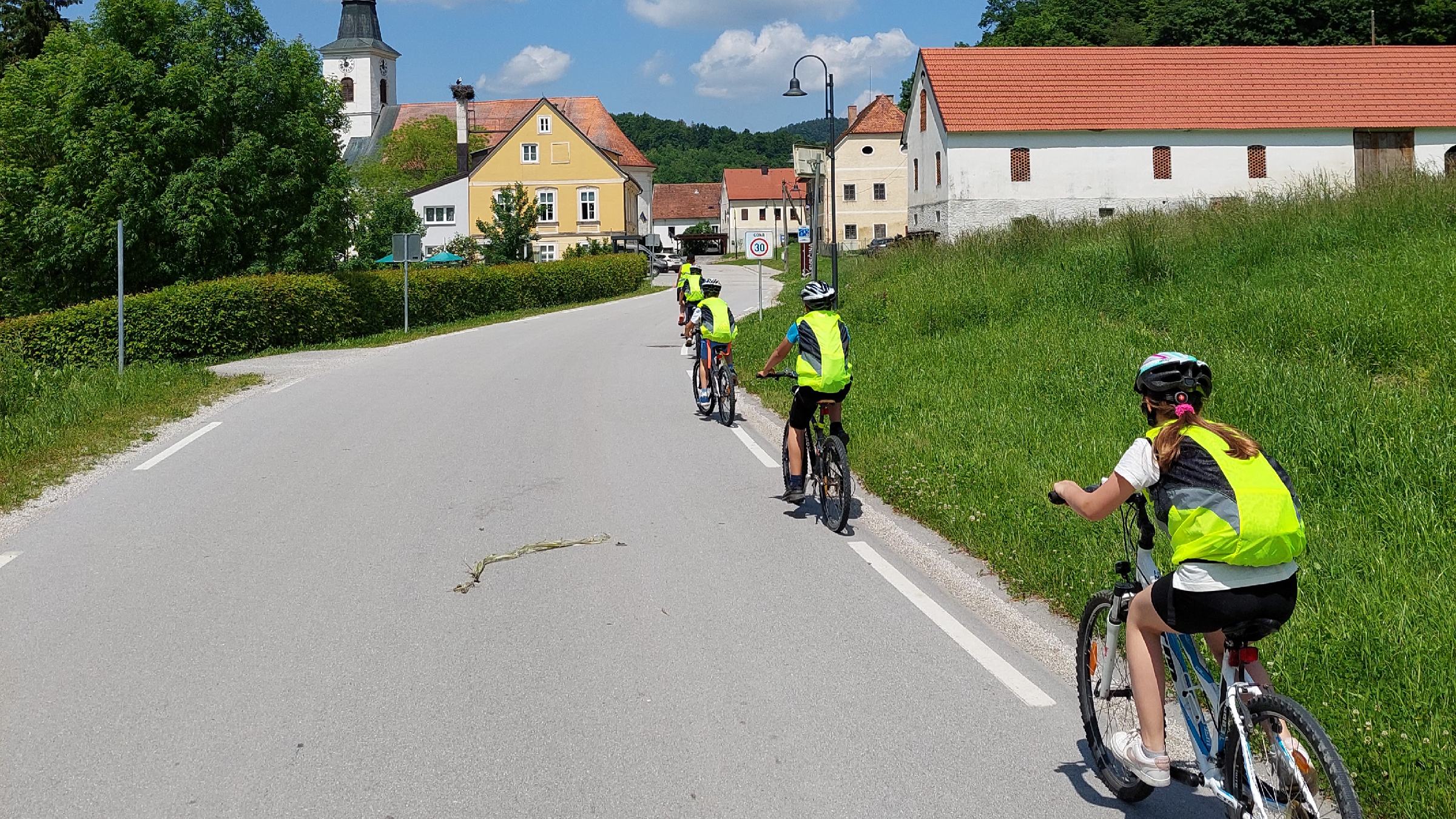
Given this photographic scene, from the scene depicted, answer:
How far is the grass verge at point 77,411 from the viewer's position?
11.2 meters

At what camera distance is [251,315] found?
25.4 meters

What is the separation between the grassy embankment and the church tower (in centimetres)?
9049

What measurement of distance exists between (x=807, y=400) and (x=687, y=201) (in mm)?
136774

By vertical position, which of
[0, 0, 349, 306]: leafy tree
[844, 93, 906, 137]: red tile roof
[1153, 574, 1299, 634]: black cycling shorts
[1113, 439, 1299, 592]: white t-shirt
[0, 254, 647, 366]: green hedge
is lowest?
[1153, 574, 1299, 634]: black cycling shorts

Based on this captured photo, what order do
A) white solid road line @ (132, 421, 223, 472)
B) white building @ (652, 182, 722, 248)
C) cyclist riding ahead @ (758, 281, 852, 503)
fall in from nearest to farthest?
cyclist riding ahead @ (758, 281, 852, 503)
white solid road line @ (132, 421, 223, 472)
white building @ (652, 182, 722, 248)

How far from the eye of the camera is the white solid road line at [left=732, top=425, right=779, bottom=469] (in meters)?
11.7

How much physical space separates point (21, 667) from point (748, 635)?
3.33m

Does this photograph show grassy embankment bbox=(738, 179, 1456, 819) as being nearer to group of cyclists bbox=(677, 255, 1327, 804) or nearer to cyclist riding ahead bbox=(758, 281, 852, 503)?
group of cyclists bbox=(677, 255, 1327, 804)

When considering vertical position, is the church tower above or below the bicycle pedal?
above

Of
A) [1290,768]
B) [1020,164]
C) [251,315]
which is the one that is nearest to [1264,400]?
[1290,768]

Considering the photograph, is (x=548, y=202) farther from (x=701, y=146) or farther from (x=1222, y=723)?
(x=701, y=146)

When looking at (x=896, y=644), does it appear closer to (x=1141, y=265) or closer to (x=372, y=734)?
(x=372, y=734)

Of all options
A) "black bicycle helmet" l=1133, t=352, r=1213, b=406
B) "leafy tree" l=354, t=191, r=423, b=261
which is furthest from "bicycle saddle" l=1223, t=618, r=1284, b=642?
"leafy tree" l=354, t=191, r=423, b=261

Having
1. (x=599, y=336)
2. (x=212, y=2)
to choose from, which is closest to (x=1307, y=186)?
(x=599, y=336)
